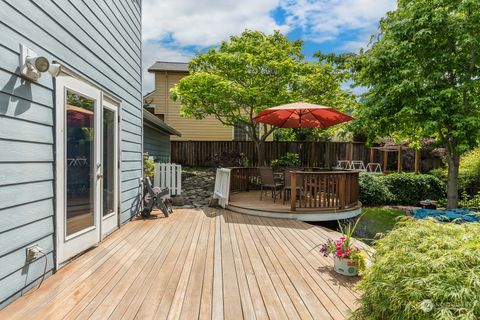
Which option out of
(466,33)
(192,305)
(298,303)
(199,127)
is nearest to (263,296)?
(298,303)

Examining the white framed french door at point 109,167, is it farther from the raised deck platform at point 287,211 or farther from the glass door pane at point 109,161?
the raised deck platform at point 287,211

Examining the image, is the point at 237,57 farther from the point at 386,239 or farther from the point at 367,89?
the point at 386,239

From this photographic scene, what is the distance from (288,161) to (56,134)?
10.9m

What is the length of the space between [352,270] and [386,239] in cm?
118

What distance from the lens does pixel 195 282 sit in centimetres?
295

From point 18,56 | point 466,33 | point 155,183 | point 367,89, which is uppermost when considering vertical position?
point 466,33

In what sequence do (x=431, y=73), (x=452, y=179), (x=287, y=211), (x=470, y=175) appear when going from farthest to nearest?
(x=470, y=175) < (x=452, y=179) < (x=431, y=73) < (x=287, y=211)

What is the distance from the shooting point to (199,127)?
17578mm

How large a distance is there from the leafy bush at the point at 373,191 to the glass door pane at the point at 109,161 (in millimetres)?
8539

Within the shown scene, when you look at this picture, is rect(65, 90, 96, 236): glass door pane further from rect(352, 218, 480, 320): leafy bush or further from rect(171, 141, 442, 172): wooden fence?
rect(171, 141, 442, 172): wooden fence

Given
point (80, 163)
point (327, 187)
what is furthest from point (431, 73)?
point (80, 163)

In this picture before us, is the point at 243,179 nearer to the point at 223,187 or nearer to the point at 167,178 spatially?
the point at 223,187

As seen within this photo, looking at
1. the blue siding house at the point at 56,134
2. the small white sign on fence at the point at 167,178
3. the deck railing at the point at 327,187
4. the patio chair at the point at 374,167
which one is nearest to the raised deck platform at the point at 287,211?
the deck railing at the point at 327,187

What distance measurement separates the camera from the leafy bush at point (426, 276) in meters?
1.49
